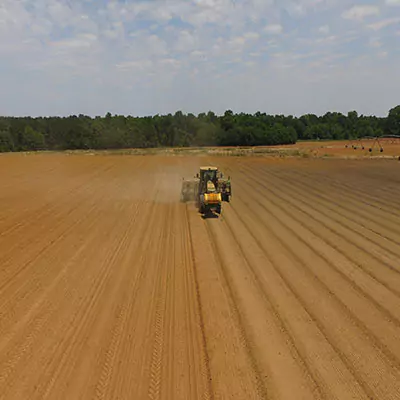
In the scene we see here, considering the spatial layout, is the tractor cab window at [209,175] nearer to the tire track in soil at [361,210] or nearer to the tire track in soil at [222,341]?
the tire track in soil at [361,210]

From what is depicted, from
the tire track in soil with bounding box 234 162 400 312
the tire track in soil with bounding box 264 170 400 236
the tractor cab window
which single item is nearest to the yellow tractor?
the tractor cab window

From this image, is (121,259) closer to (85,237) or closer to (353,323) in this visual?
(85,237)

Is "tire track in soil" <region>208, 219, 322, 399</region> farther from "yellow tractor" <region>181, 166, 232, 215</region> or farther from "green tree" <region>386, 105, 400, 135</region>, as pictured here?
"green tree" <region>386, 105, 400, 135</region>

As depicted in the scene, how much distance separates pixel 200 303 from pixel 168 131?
99.7m

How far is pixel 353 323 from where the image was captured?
9250mm

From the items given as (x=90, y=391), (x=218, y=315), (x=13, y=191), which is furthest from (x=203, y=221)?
(x=13, y=191)

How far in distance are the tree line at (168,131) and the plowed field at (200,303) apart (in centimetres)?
7286

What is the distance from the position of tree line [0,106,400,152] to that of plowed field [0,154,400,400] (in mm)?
72856

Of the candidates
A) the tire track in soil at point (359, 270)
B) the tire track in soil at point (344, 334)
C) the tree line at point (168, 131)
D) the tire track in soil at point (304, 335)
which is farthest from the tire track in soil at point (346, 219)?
the tree line at point (168, 131)

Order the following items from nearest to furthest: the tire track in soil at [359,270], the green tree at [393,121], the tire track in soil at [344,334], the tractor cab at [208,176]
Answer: the tire track in soil at [344,334]
the tire track in soil at [359,270]
the tractor cab at [208,176]
the green tree at [393,121]

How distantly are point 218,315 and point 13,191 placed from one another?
23745mm

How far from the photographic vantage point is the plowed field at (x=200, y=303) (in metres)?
7.27

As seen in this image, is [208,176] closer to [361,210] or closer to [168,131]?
[361,210]

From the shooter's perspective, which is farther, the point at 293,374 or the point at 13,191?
the point at 13,191
